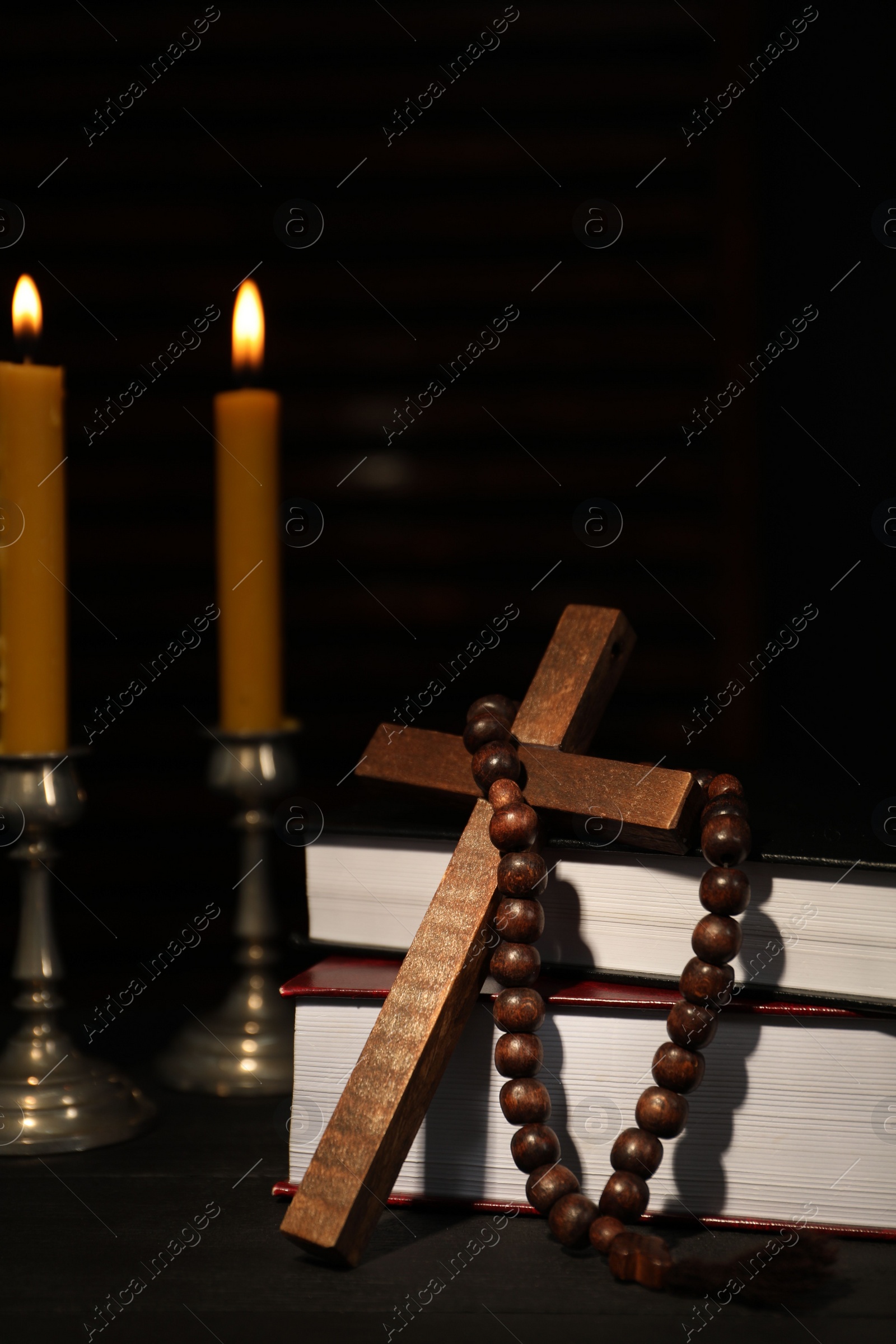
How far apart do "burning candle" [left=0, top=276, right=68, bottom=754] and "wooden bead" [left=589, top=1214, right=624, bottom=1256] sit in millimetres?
526

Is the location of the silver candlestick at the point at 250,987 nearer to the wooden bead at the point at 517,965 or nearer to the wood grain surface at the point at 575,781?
the wood grain surface at the point at 575,781

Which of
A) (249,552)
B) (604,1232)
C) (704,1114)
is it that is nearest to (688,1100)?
(704,1114)

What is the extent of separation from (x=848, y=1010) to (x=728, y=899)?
11 cm

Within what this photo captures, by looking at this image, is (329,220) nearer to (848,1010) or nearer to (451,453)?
(451,453)

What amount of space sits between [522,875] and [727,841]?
13 cm

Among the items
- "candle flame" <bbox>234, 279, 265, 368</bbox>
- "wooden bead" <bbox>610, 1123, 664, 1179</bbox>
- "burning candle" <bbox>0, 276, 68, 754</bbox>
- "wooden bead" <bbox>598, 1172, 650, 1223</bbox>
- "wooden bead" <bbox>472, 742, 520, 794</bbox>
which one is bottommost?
"wooden bead" <bbox>598, 1172, 650, 1223</bbox>

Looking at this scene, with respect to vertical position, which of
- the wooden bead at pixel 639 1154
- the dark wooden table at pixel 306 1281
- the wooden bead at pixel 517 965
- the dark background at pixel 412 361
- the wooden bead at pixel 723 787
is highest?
the dark background at pixel 412 361

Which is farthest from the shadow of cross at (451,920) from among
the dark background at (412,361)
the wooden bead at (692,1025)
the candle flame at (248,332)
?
the dark background at (412,361)

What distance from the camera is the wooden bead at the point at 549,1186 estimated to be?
81cm

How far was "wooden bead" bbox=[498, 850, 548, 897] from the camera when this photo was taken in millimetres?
845

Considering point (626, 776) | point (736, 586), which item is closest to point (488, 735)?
point (626, 776)

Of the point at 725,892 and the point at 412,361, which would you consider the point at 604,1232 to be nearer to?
the point at 725,892

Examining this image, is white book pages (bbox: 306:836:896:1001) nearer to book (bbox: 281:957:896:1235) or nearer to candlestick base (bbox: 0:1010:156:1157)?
book (bbox: 281:957:896:1235)

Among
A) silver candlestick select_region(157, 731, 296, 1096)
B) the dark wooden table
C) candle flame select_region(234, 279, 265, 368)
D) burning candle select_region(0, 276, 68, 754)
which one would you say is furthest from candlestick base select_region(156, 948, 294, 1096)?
candle flame select_region(234, 279, 265, 368)
